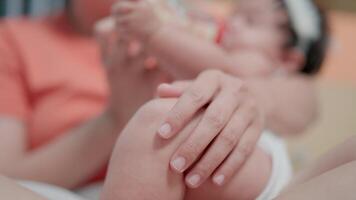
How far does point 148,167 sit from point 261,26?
93 cm

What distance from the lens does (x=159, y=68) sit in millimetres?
945

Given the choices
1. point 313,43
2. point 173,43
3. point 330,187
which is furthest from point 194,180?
point 313,43

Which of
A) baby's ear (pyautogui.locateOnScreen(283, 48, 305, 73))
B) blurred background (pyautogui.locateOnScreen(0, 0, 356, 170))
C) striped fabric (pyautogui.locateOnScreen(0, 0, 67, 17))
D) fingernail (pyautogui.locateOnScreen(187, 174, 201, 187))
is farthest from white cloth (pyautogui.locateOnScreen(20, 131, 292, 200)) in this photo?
striped fabric (pyautogui.locateOnScreen(0, 0, 67, 17))

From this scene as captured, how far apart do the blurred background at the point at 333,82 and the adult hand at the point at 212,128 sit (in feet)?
3.16

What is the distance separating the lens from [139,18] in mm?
803

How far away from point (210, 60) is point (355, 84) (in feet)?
4.13

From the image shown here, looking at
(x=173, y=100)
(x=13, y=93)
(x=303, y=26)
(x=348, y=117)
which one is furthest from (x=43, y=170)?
(x=348, y=117)

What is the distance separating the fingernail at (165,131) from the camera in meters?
0.51

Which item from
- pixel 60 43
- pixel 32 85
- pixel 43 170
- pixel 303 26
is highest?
pixel 303 26

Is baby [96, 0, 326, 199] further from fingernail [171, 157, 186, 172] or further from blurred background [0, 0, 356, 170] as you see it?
blurred background [0, 0, 356, 170]

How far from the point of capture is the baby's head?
1297 mm

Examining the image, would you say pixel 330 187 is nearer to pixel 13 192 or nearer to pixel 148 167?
pixel 148 167

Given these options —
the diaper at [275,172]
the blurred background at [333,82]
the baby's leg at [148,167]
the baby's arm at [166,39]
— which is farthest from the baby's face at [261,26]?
the baby's leg at [148,167]

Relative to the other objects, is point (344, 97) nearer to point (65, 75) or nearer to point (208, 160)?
point (65, 75)
